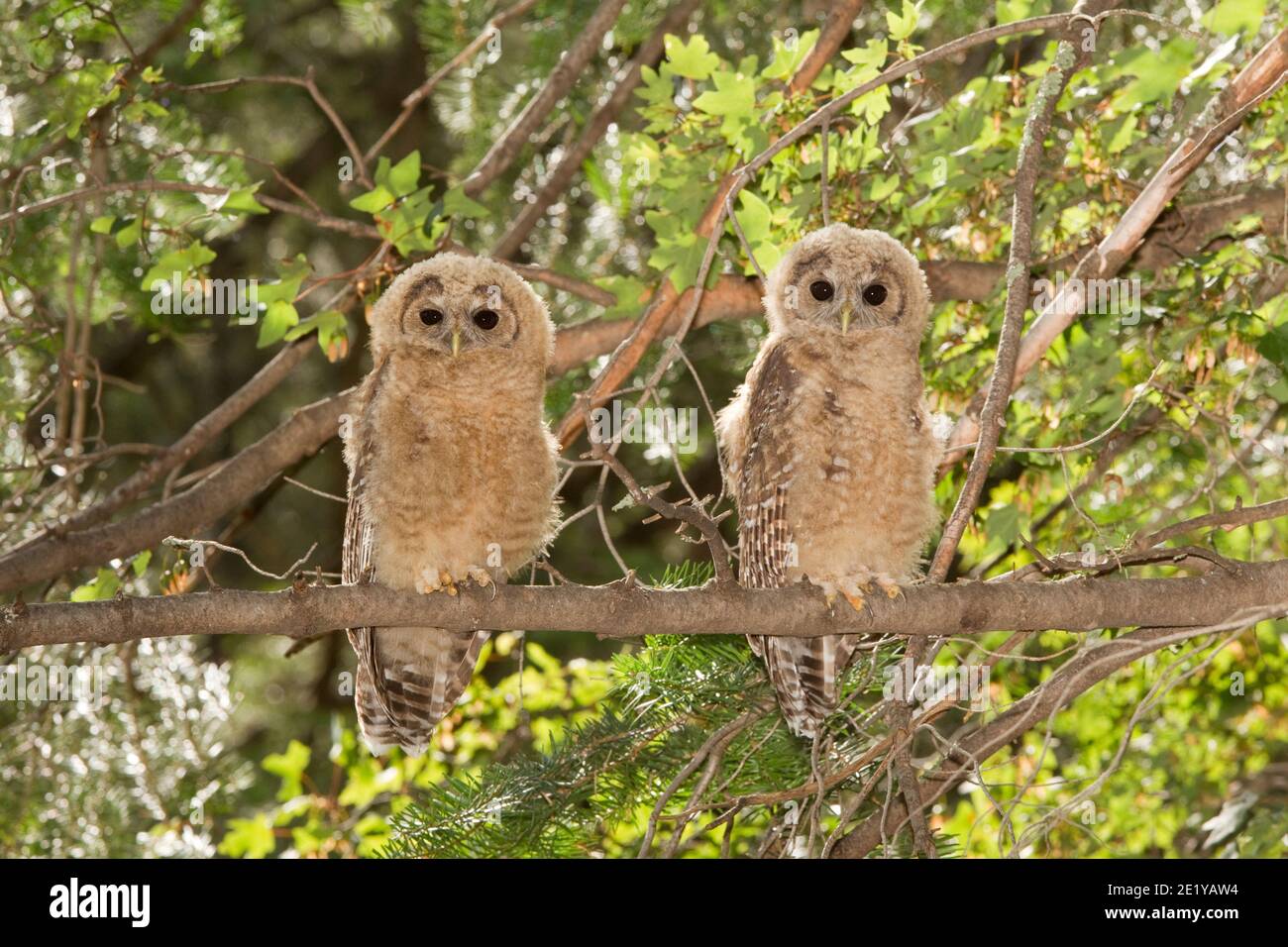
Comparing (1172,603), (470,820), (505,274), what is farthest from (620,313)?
(1172,603)

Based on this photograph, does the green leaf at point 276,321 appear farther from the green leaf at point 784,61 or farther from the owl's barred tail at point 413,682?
the green leaf at point 784,61

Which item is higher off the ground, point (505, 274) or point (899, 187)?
point (899, 187)

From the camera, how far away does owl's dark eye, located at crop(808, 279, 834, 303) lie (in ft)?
11.4

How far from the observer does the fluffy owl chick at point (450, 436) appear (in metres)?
3.39

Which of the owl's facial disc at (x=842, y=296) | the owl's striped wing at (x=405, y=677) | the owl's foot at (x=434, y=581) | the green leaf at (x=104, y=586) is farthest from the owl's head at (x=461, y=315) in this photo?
the green leaf at (x=104, y=586)

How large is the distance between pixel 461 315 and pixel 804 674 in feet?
4.21

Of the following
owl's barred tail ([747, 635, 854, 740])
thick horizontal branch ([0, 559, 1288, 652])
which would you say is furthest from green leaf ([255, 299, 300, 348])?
owl's barred tail ([747, 635, 854, 740])

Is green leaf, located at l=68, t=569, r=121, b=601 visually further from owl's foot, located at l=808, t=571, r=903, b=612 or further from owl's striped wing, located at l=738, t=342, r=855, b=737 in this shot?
owl's foot, located at l=808, t=571, r=903, b=612

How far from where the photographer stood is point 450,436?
135 inches

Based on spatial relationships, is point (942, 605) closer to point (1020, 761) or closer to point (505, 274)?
point (505, 274)

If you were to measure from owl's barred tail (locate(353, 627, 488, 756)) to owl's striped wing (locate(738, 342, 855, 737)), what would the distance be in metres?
0.84

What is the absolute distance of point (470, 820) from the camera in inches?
130
